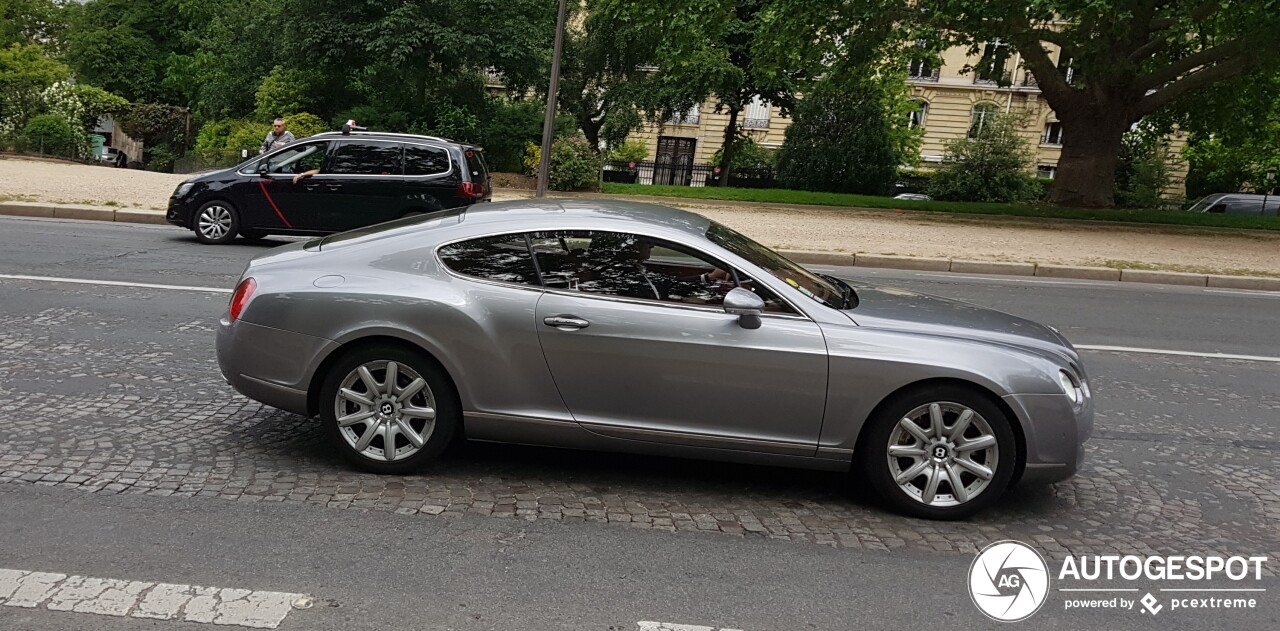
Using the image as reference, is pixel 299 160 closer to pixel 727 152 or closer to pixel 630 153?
pixel 727 152

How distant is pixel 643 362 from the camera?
177 inches

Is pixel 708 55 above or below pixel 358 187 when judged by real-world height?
above

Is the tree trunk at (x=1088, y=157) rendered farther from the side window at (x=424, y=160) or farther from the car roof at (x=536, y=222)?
the car roof at (x=536, y=222)

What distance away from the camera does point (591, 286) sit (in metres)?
4.66

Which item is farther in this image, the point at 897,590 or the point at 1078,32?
the point at 1078,32

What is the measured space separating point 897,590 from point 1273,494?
2.75m

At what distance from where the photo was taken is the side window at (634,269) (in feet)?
15.1

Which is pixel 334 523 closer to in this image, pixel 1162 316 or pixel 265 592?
pixel 265 592

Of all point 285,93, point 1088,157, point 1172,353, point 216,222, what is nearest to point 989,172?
point 1088,157

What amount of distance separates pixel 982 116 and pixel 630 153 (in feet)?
56.6

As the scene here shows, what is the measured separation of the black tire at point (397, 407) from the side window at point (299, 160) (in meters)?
9.02

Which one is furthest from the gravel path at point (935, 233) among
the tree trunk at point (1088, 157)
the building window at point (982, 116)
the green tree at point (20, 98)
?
the building window at point (982, 116)

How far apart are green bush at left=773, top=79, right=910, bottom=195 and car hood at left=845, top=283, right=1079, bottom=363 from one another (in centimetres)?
2986

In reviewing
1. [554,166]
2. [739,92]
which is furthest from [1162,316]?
[739,92]
